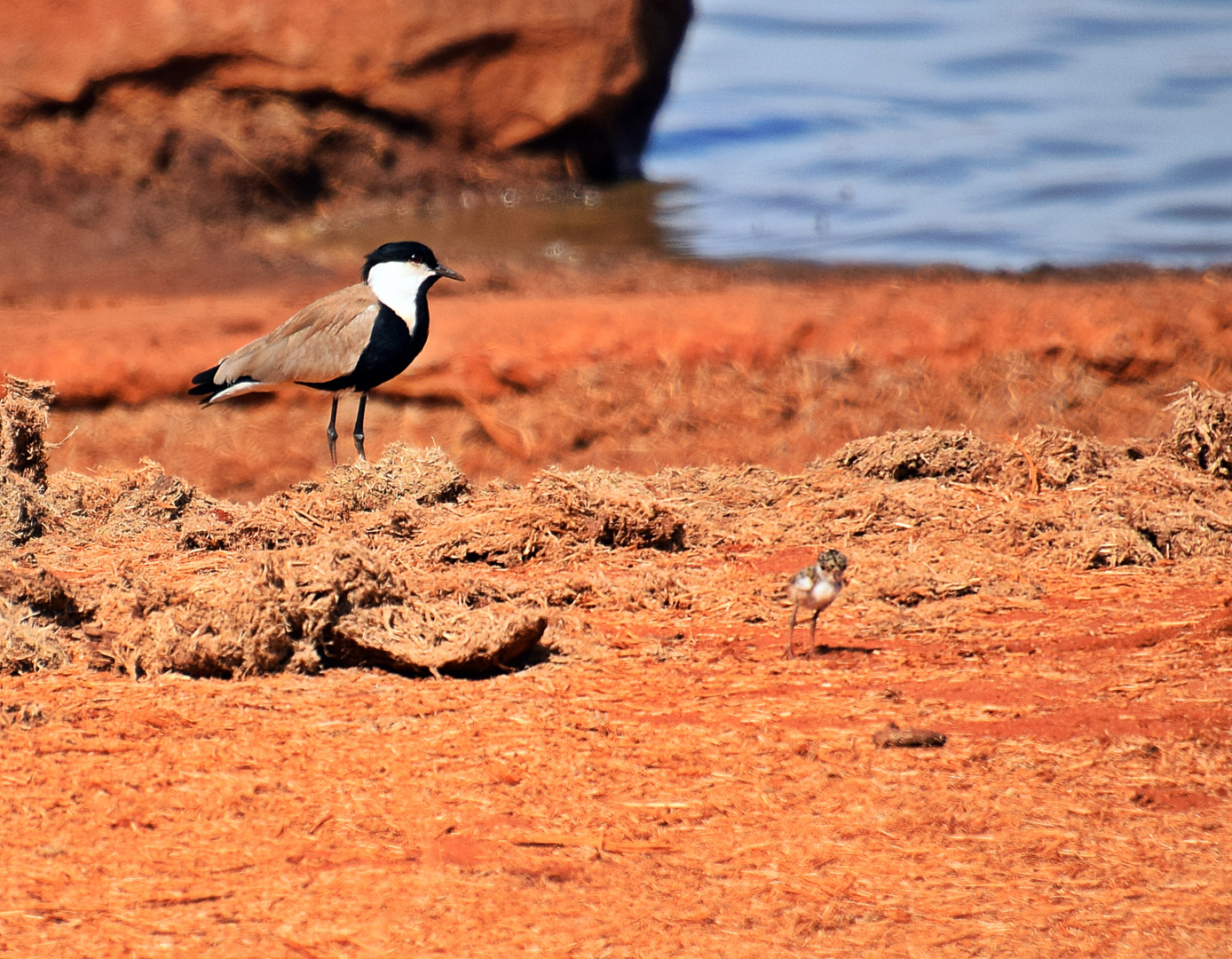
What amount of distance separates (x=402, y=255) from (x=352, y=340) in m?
0.66

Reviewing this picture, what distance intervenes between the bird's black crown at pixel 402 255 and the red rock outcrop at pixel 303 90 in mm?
9450

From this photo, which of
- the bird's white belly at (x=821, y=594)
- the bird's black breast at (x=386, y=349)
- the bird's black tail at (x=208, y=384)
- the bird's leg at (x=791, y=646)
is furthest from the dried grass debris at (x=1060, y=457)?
the bird's black tail at (x=208, y=384)

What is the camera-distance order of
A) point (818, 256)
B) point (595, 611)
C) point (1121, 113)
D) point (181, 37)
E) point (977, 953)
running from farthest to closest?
1. point (1121, 113)
2. point (181, 37)
3. point (818, 256)
4. point (595, 611)
5. point (977, 953)

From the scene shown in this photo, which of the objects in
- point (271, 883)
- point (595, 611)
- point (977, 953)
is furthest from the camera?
point (595, 611)

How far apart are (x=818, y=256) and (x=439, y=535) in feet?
35.8

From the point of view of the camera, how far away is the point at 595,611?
550 cm

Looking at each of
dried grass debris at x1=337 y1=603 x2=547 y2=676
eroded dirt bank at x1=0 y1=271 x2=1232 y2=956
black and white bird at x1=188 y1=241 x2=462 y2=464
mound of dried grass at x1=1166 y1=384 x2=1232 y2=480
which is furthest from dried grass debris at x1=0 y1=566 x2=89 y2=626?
mound of dried grass at x1=1166 y1=384 x2=1232 y2=480

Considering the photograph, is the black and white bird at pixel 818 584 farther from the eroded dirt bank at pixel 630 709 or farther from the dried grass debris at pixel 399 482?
the dried grass debris at pixel 399 482

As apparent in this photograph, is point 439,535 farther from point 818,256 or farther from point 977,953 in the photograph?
point 818,256

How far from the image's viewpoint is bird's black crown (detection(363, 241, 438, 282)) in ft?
30.5

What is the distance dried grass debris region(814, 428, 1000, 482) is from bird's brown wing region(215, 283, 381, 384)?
137 inches

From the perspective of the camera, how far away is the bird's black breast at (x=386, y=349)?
9.04 m

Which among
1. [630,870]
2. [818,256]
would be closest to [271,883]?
[630,870]

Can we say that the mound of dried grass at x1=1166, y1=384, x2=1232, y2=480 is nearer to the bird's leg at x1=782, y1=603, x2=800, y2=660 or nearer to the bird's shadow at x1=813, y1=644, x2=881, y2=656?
the bird's shadow at x1=813, y1=644, x2=881, y2=656
